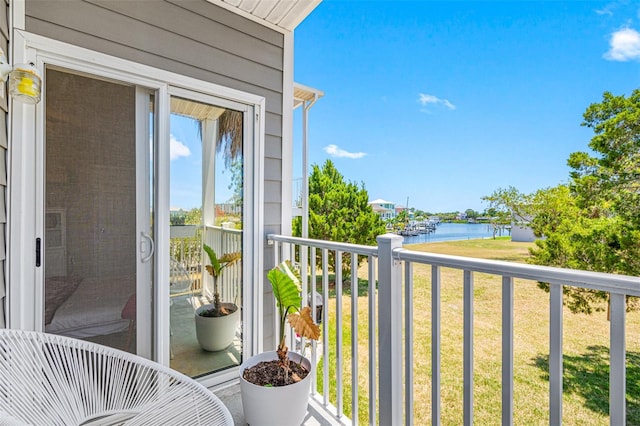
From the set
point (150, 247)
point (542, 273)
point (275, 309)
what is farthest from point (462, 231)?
point (542, 273)

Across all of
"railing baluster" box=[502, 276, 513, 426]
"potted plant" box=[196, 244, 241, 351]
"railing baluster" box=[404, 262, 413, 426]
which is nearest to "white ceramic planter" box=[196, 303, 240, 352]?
Answer: "potted plant" box=[196, 244, 241, 351]

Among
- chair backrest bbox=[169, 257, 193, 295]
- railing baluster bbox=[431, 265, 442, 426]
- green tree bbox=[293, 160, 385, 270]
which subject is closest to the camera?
railing baluster bbox=[431, 265, 442, 426]

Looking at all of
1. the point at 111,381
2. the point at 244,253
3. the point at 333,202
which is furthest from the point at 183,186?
the point at 333,202

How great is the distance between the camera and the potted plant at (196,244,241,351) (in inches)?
91.6

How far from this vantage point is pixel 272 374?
189 cm

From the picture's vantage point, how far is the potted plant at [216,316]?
7.63 feet

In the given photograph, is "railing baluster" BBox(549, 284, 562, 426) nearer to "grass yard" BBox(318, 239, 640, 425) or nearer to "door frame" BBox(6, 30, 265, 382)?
"grass yard" BBox(318, 239, 640, 425)

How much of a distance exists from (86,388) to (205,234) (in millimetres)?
1156

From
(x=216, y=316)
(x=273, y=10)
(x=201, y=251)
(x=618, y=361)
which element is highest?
(x=273, y=10)

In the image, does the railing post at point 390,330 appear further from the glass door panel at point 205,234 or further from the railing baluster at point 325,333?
the glass door panel at point 205,234

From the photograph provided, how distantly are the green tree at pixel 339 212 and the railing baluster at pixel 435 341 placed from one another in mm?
6017

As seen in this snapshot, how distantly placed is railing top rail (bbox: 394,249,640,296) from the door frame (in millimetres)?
1529

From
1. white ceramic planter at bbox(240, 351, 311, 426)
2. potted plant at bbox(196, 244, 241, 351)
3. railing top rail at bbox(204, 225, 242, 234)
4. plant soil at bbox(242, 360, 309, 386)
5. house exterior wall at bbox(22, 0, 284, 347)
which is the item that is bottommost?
white ceramic planter at bbox(240, 351, 311, 426)

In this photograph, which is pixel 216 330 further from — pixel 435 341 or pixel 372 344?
pixel 435 341
